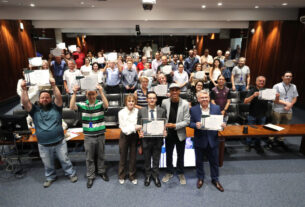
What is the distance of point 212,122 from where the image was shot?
2748mm

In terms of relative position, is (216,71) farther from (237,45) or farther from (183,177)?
(237,45)

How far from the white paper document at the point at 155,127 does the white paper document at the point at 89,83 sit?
40.8 inches

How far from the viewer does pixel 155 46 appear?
17844mm

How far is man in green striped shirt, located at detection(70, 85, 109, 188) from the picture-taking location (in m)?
3.08

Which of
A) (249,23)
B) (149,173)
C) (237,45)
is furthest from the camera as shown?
(237,45)

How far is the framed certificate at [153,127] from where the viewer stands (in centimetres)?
274

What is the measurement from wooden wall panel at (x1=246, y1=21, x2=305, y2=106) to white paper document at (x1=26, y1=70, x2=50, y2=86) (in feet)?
26.6

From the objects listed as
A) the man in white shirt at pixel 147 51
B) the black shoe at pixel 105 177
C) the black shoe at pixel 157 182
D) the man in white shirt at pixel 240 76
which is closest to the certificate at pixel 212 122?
the black shoe at pixel 157 182

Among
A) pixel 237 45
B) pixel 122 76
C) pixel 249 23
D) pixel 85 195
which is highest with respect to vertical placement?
pixel 249 23

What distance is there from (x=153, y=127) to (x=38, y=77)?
1853mm

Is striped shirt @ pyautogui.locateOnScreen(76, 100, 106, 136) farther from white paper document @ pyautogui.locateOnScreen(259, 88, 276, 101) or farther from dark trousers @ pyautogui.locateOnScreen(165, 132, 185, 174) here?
white paper document @ pyautogui.locateOnScreen(259, 88, 276, 101)

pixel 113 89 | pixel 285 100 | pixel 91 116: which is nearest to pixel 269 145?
pixel 285 100

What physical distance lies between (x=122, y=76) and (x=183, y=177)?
3.39 m

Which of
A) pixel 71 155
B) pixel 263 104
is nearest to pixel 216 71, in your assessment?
pixel 263 104
